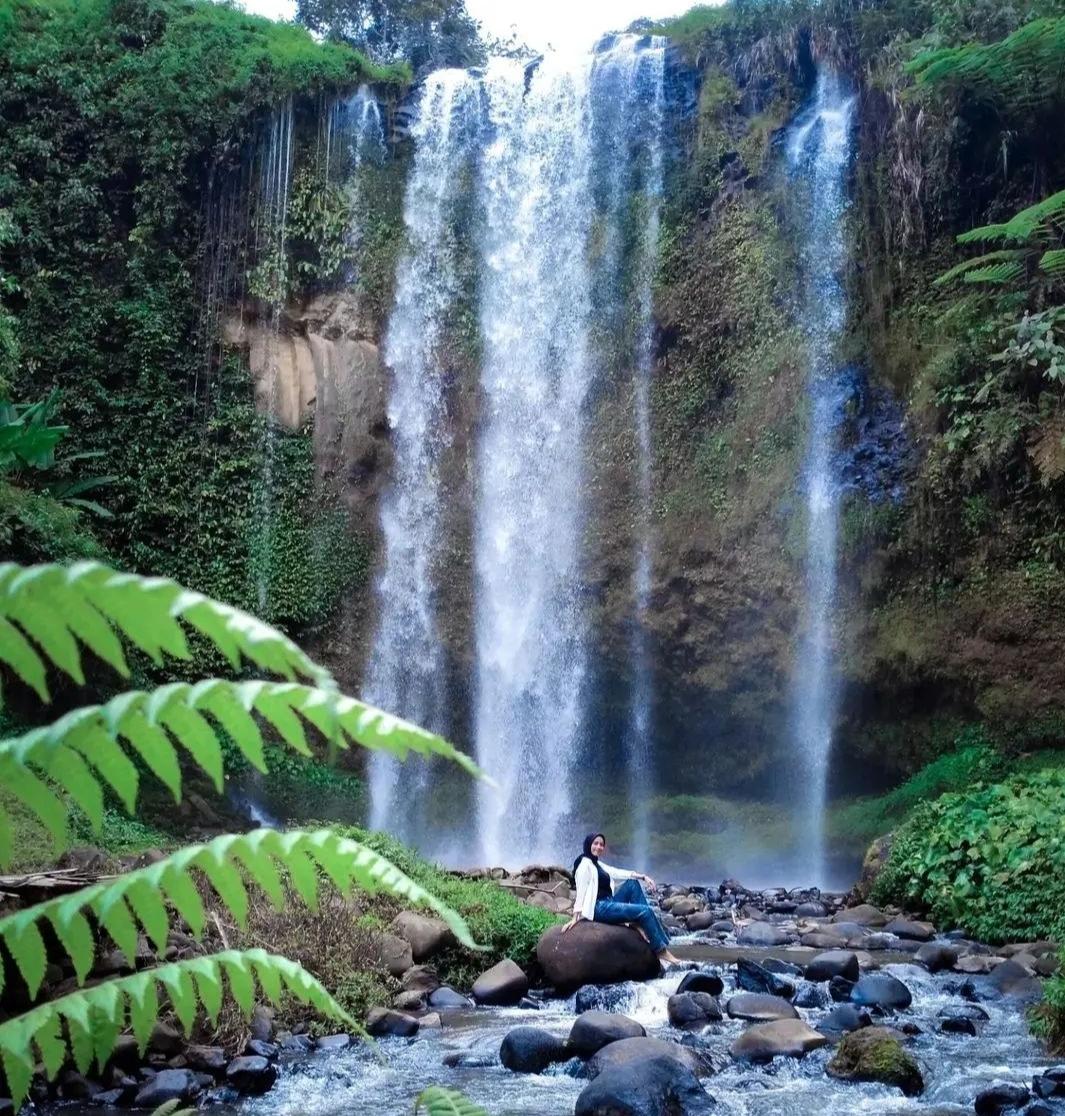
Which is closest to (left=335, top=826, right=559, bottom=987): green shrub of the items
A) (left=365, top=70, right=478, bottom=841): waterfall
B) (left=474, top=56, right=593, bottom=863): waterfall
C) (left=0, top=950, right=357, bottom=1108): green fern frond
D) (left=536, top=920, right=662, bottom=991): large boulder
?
(left=536, top=920, right=662, bottom=991): large boulder

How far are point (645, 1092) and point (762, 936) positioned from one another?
5.72 m

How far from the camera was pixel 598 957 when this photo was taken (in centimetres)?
870

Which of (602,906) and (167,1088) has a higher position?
(602,906)

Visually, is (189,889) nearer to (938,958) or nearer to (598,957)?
(598,957)

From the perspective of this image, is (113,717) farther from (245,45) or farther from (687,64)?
(245,45)

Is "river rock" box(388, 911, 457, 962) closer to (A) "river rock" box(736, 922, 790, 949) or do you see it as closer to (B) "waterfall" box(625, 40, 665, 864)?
(A) "river rock" box(736, 922, 790, 949)

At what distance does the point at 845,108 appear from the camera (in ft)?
64.0

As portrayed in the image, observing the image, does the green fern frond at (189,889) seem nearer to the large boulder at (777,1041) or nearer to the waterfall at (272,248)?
the large boulder at (777,1041)

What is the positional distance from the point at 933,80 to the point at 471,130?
915cm

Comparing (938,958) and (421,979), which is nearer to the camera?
(421,979)

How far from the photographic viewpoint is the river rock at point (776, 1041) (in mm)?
6828

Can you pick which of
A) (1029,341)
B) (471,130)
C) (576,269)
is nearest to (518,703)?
(576,269)

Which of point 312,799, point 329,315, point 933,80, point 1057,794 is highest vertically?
point 933,80

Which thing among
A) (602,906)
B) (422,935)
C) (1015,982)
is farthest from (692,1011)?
(1015,982)
